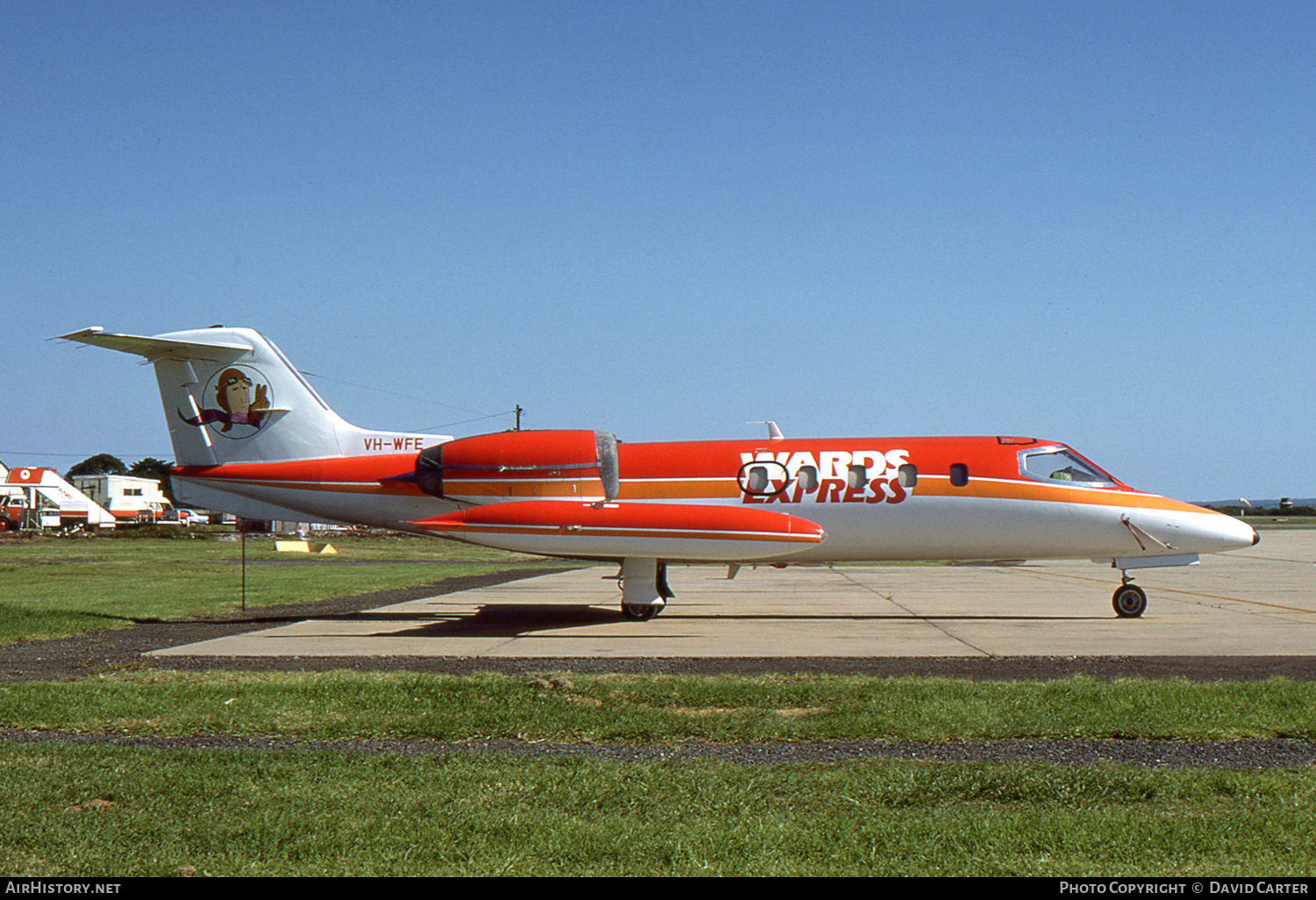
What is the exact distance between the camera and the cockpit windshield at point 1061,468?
18.1 meters

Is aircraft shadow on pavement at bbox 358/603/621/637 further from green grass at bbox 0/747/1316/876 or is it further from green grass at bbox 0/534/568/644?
green grass at bbox 0/747/1316/876

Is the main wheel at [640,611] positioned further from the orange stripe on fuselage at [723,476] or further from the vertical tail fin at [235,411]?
the vertical tail fin at [235,411]

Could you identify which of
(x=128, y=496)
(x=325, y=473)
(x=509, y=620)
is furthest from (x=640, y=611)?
(x=128, y=496)

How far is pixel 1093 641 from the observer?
14.3 m

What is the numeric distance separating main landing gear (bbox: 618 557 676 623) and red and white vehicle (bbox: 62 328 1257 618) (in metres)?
0.03

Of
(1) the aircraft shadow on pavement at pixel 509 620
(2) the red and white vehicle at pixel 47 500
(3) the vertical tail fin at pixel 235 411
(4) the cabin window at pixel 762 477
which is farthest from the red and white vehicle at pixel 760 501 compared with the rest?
(2) the red and white vehicle at pixel 47 500

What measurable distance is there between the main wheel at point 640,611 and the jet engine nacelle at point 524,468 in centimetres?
196

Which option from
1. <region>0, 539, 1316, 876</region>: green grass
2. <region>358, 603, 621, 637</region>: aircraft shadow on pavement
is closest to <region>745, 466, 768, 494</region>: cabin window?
<region>358, 603, 621, 637</region>: aircraft shadow on pavement

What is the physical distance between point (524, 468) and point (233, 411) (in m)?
5.91

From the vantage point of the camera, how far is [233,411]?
19438mm

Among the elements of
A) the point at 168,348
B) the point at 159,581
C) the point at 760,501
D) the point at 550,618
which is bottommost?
the point at 159,581

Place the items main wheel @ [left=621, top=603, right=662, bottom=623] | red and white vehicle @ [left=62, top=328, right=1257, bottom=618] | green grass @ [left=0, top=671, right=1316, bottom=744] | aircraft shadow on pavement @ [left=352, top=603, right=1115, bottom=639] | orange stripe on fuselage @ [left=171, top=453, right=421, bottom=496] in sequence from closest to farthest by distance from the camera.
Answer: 1. green grass @ [left=0, top=671, right=1316, bottom=744]
2. aircraft shadow on pavement @ [left=352, top=603, right=1115, bottom=639]
3. red and white vehicle @ [left=62, top=328, right=1257, bottom=618]
4. main wheel @ [left=621, top=603, right=662, bottom=623]
5. orange stripe on fuselage @ [left=171, top=453, right=421, bottom=496]

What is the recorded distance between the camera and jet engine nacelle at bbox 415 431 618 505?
17938 mm

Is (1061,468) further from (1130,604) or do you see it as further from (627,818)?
(627,818)
